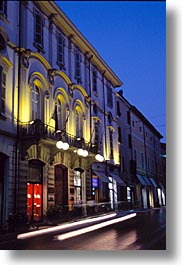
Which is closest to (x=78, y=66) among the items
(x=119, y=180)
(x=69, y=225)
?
(x=119, y=180)

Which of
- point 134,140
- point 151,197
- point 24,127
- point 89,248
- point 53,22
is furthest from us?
point 53,22

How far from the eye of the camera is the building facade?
6777 mm

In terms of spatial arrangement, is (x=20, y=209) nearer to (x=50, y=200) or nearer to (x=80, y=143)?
(x=50, y=200)

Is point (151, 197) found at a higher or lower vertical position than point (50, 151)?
lower

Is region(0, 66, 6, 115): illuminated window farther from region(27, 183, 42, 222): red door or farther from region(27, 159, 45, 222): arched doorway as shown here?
region(27, 183, 42, 222): red door

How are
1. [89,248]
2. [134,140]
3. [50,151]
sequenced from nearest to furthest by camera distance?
[89,248] < [134,140] < [50,151]

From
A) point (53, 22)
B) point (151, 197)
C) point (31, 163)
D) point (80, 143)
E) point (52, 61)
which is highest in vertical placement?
point (53, 22)

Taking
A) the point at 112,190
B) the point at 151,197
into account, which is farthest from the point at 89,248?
the point at 112,190

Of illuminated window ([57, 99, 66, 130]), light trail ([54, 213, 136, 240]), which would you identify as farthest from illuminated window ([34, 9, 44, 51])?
light trail ([54, 213, 136, 240])

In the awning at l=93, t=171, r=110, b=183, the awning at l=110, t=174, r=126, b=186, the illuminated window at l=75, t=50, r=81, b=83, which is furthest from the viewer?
the illuminated window at l=75, t=50, r=81, b=83

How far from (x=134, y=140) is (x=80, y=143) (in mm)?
2453

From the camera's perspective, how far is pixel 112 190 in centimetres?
684

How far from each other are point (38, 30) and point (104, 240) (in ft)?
17.2

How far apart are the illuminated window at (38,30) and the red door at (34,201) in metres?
3.15
